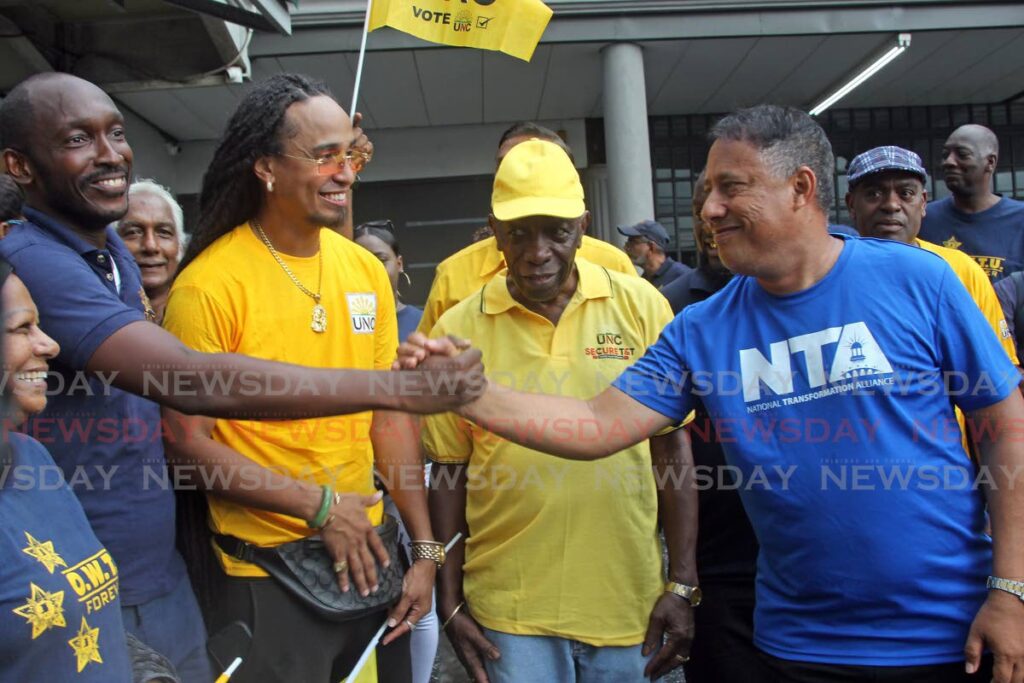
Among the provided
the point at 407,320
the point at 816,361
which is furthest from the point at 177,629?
the point at 407,320

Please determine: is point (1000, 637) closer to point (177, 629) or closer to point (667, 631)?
point (667, 631)

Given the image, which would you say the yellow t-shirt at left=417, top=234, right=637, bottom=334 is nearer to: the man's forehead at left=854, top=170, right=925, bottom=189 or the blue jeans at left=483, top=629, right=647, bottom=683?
the man's forehead at left=854, top=170, right=925, bottom=189

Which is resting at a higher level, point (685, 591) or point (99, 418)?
point (99, 418)

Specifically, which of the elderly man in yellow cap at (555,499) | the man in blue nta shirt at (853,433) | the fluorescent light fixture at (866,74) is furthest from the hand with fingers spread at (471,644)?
the fluorescent light fixture at (866,74)

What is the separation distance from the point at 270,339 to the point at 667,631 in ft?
4.72

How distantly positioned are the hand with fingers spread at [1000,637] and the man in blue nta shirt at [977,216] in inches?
104

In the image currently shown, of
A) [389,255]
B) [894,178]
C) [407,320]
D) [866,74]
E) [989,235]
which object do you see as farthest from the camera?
[866,74]

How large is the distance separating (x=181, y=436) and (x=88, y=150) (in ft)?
2.38

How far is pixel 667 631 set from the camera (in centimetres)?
272

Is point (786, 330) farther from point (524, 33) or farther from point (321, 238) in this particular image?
point (524, 33)

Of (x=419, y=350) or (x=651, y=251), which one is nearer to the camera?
(x=419, y=350)

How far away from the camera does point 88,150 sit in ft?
7.17

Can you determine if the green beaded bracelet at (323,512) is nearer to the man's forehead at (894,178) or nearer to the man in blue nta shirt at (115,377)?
the man in blue nta shirt at (115,377)

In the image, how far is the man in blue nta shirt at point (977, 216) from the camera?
441cm
